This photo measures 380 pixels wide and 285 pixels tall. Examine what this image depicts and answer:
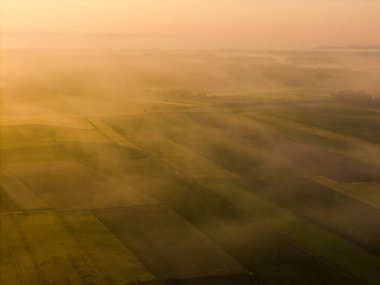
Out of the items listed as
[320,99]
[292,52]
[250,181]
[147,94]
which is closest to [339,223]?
[250,181]

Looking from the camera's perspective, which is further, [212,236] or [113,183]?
[113,183]

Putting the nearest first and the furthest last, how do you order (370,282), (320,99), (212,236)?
(370,282) < (212,236) < (320,99)

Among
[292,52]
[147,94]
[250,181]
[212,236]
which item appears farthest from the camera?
[292,52]

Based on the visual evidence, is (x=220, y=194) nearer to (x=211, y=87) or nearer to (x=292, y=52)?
(x=211, y=87)

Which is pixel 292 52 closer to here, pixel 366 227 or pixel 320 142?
pixel 320 142

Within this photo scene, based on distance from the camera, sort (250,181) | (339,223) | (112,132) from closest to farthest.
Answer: (339,223)
(250,181)
(112,132)

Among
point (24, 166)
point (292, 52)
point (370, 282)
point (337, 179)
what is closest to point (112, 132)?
point (24, 166)
